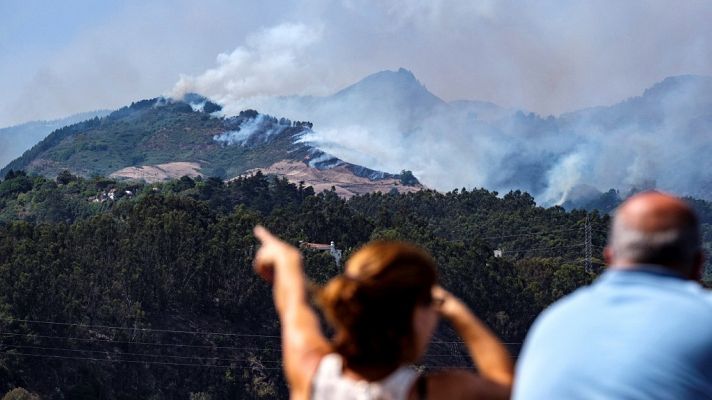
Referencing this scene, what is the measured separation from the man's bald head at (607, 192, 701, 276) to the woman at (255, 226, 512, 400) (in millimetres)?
516

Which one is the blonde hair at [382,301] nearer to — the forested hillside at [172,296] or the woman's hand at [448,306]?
the woman's hand at [448,306]

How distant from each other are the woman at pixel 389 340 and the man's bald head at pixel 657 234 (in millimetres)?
516

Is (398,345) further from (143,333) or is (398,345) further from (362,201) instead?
(362,201)

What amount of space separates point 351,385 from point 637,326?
841 mm

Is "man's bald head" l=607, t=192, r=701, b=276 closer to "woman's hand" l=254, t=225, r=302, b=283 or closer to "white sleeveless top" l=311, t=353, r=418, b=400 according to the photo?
"white sleeveless top" l=311, t=353, r=418, b=400

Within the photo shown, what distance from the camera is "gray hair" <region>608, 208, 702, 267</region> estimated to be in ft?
11.9

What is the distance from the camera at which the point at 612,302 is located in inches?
143

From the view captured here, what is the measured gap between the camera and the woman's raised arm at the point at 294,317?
3986 millimetres

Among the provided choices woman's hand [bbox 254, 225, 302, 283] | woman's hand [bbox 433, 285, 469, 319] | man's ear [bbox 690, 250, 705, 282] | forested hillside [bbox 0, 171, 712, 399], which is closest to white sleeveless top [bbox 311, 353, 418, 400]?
woman's hand [bbox 433, 285, 469, 319]

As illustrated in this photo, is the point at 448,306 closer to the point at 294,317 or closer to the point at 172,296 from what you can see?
the point at 294,317

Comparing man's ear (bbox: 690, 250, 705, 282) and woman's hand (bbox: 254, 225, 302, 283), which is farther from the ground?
man's ear (bbox: 690, 250, 705, 282)

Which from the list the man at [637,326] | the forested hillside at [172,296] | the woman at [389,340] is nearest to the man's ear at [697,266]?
the man at [637,326]

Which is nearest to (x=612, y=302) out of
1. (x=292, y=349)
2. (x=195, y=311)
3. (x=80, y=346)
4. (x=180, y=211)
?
(x=292, y=349)

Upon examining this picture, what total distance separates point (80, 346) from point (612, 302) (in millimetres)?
53456
